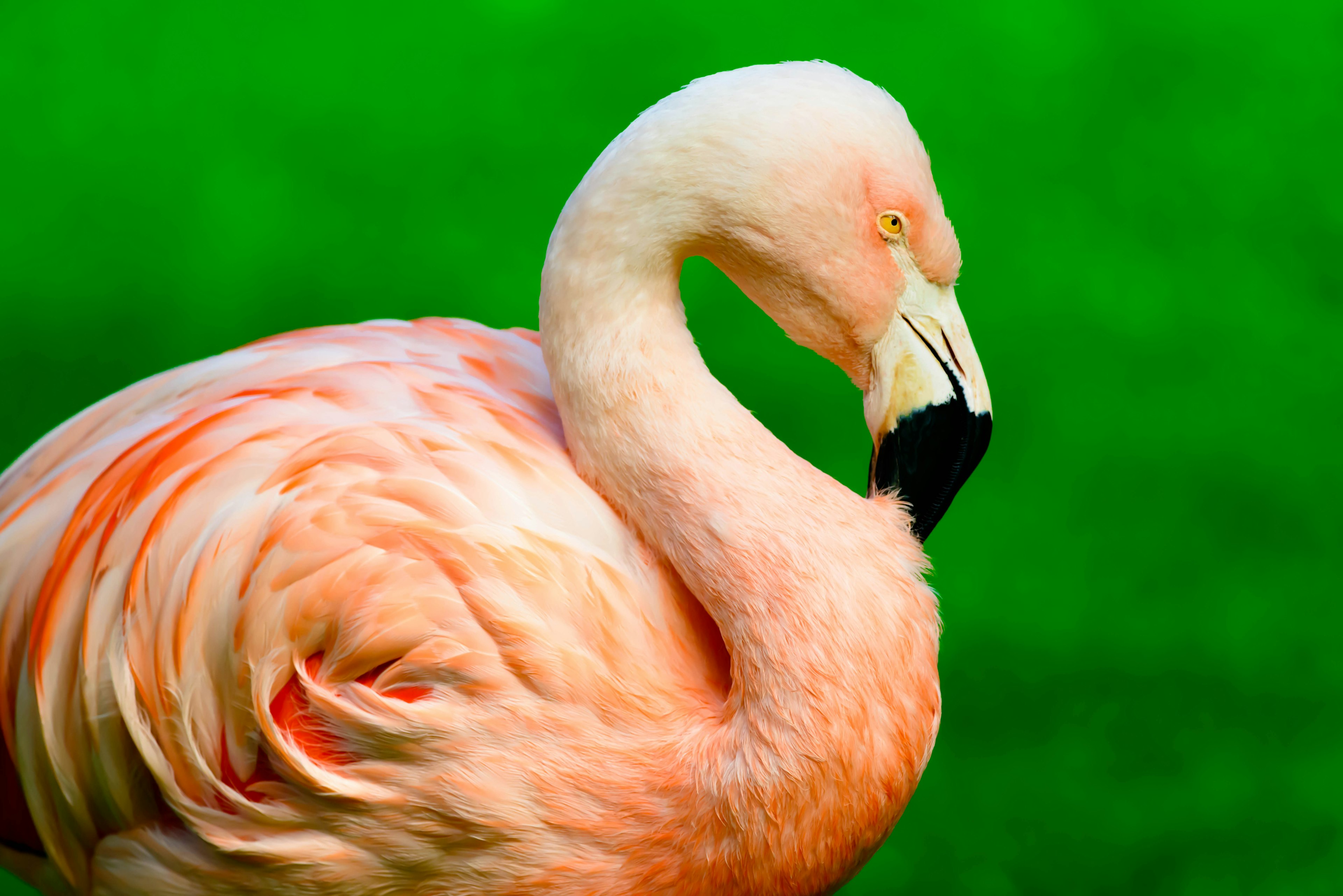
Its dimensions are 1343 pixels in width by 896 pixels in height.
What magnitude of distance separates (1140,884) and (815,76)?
1.43 meters

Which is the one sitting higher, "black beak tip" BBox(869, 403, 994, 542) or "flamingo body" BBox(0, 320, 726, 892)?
"black beak tip" BBox(869, 403, 994, 542)

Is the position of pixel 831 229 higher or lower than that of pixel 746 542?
higher

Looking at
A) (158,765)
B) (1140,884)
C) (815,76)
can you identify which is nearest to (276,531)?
(158,765)

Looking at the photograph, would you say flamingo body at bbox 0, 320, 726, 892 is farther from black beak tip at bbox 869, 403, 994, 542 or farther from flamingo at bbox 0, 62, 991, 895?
black beak tip at bbox 869, 403, 994, 542

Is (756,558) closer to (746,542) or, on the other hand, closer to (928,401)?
(746,542)

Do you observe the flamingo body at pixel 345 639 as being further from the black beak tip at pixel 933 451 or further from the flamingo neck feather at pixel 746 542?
the black beak tip at pixel 933 451

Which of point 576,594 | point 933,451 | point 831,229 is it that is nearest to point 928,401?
point 933,451

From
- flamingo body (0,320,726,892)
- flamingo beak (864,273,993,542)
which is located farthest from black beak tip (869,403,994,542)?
flamingo body (0,320,726,892)

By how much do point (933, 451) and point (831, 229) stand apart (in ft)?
0.88

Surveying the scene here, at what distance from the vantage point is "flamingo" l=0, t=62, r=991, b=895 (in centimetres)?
128

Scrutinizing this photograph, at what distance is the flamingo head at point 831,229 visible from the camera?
133 cm

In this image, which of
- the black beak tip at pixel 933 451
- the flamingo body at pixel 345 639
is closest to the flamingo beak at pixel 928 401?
the black beak tip at pixel 933 451

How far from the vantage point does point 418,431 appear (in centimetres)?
139

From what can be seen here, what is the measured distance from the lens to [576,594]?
132 centimetres
